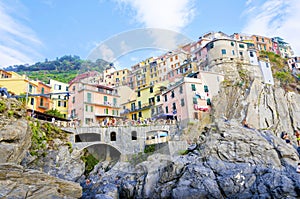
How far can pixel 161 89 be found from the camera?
41.2m

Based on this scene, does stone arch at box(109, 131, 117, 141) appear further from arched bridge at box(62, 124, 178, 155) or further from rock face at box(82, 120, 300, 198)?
rock face at box(82, 120, 300, 198)

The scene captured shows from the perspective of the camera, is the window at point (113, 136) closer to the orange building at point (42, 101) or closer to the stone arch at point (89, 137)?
the stone arch at point (89, 137)

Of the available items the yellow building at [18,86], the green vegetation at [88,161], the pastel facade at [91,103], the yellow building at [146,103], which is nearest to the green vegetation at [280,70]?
the yellow building at [146,103]

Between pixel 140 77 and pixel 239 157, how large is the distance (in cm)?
3671

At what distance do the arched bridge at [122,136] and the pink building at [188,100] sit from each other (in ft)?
9.71

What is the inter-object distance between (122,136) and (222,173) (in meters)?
15.2

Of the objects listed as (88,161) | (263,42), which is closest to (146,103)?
(88,161)

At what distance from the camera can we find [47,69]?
104 meters

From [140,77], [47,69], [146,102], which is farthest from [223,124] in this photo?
[47,69]

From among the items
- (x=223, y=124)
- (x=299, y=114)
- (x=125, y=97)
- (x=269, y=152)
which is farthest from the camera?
(x=125, y=97)

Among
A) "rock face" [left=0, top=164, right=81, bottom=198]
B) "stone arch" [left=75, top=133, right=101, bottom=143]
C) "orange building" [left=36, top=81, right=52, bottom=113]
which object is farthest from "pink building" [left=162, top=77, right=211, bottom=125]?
"rock face" [left=0, top=164, right=81, bottom=198]

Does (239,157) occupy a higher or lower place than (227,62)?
lower

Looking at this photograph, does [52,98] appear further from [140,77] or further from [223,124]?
[223,124]

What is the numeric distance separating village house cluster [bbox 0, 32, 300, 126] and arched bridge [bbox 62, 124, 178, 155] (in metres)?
2.08
